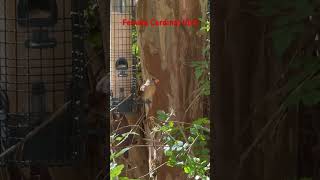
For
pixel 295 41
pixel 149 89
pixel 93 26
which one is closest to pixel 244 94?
pixel 295 41

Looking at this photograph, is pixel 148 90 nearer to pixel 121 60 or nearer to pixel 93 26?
pixel 121 60

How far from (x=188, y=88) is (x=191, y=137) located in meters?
0.62

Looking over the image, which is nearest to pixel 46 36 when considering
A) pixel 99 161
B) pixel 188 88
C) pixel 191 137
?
pixel 99 161

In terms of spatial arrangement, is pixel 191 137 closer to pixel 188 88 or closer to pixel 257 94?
pixel 188 88

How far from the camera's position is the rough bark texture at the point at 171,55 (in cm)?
309

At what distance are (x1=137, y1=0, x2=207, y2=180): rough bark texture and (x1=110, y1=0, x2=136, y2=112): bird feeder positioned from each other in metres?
0.09

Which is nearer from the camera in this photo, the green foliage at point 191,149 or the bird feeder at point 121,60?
the green foliage at point 191,149

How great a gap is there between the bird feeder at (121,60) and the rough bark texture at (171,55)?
0.09 meters

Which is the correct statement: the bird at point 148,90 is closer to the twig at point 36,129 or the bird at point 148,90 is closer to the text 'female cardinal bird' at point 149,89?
the text 'female cardinal bird' at point 149,89

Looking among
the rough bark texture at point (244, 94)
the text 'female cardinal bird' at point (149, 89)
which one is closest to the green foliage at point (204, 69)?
the text 'female cardinal bird' at point (149, 89)

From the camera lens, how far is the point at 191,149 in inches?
101

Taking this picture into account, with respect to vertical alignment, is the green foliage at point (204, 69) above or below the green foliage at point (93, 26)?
below

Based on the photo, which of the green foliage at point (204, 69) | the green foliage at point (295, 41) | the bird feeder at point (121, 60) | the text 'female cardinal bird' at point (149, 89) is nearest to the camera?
the green foliage at point (295, 41)

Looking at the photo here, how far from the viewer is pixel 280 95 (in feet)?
1.99
